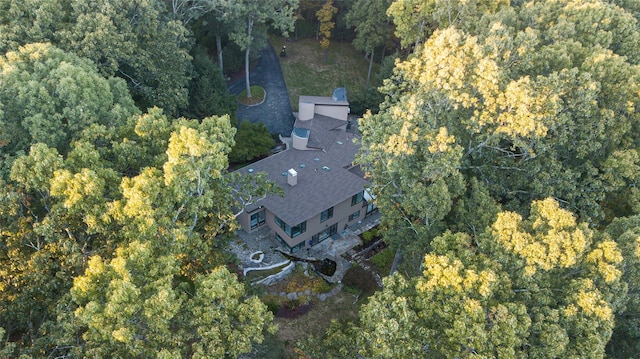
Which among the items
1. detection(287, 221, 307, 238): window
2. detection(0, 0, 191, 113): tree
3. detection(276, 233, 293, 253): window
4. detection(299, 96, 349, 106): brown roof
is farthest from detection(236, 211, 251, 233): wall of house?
detection(299, 96, 349, 106): brown roof

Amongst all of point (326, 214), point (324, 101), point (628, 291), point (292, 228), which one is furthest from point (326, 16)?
point (628, 291)

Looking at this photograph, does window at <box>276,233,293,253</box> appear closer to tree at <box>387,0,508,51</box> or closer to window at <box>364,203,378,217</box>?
window at <box>364,203,378,217</box>

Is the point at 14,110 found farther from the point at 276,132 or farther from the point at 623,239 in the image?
the point at 623,239

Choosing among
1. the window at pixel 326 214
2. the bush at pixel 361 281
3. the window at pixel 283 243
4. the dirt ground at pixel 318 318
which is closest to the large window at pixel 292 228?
the window at pixel 283 243

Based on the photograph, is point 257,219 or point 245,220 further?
point 257,219

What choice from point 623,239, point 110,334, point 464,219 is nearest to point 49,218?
point 110,334

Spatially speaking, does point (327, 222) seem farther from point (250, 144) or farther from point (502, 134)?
point (502, 134)
